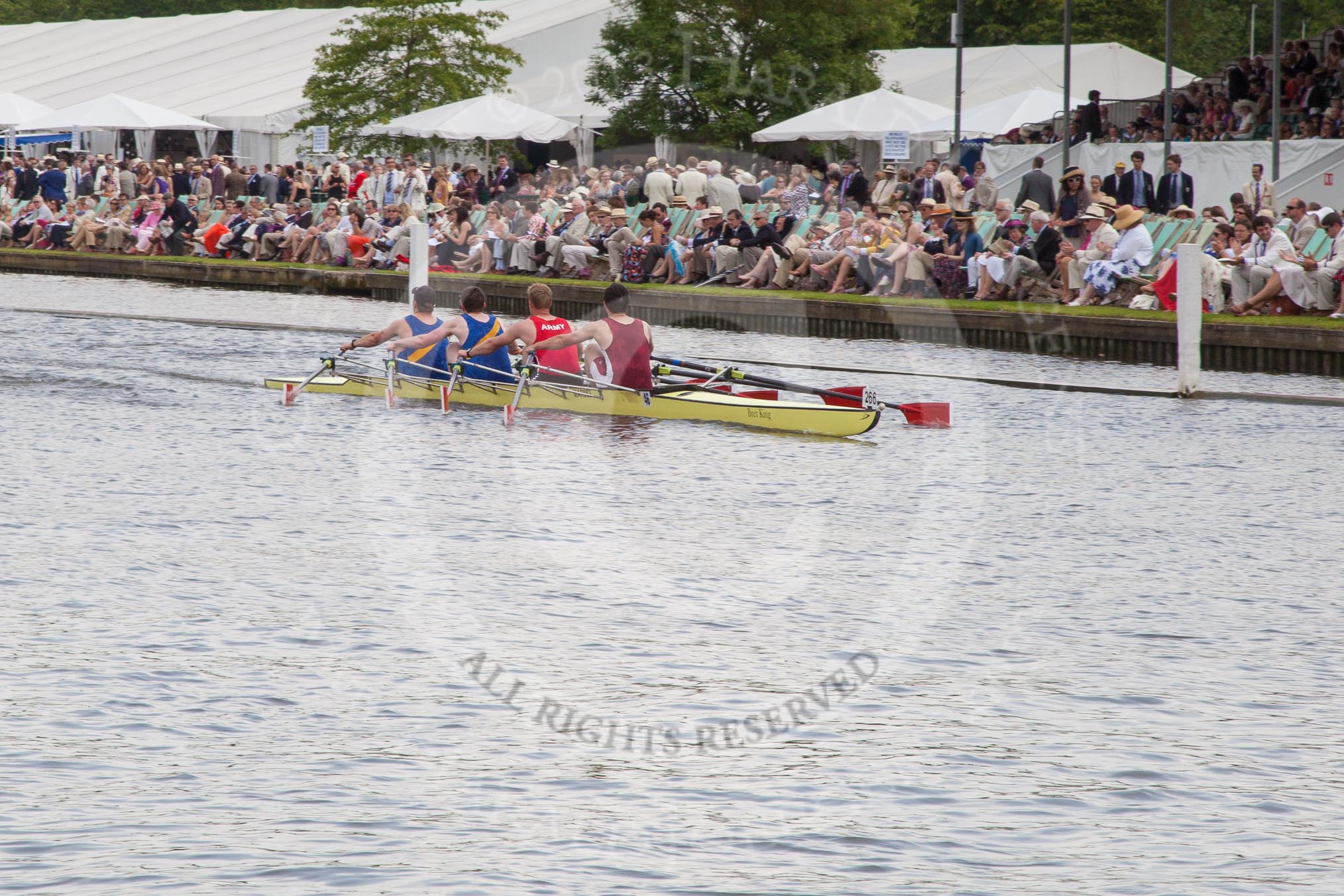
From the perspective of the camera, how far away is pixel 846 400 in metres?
17.1

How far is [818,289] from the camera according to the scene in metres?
26.9

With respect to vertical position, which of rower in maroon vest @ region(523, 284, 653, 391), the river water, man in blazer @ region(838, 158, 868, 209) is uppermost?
man in blazer @ region(838, 158, 868, 209)

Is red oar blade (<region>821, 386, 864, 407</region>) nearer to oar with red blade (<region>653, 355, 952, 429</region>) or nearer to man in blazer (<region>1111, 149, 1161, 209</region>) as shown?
oar with red blade (<region>653, 355, 952, 429</region>)

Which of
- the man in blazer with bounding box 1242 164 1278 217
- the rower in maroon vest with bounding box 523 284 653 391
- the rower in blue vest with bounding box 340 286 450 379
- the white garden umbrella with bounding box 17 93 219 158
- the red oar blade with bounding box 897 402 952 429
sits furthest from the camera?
the white garden umbrella with bounding box 17 93 219 158

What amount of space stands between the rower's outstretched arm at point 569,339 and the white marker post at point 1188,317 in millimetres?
6287

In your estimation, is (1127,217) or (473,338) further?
(1127,217)

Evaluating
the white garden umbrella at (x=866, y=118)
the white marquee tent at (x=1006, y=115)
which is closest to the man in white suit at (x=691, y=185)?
the white garden umbrella at (x=866, y=118)

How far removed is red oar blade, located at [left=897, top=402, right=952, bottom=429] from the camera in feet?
58.4

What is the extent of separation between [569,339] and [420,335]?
1.86 meters

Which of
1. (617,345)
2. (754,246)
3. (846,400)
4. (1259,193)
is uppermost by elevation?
(1259,193)

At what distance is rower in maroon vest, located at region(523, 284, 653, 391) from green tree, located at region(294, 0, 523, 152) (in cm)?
2667

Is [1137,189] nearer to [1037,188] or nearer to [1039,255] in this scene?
[1037,188]

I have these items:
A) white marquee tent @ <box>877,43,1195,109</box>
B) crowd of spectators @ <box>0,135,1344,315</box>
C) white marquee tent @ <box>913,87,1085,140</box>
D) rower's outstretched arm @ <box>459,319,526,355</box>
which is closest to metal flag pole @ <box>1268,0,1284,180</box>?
crowd of spectators @ <box>0,135,1344,315</box>

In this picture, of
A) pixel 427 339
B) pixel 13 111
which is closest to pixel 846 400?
pixel 427 339
